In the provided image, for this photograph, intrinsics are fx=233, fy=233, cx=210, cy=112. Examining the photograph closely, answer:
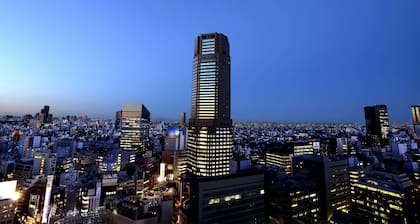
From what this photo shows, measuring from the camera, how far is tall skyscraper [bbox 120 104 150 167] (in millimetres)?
99669

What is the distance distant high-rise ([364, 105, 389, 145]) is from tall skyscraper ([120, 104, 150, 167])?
346 ft

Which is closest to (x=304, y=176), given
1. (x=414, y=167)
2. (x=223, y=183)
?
(x=223, y=183)

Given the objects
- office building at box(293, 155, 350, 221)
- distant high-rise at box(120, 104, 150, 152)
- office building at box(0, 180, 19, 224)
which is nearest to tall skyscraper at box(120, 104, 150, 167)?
distant high-rise at box(120, 104, 150, 152)

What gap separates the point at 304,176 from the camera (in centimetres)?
4153

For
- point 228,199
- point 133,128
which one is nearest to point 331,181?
point 228,199

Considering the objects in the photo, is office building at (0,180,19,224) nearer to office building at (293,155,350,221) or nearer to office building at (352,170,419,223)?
office building at (293,155,350,221)


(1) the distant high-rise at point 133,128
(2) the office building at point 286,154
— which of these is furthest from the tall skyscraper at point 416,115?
(1) the distant high-rise at point 133,128

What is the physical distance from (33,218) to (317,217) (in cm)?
4681

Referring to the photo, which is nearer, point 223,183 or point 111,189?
point 223,183

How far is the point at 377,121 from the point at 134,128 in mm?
112599

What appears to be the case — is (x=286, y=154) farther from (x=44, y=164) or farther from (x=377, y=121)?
(x=377, y=121)

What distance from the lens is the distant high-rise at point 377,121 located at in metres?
108

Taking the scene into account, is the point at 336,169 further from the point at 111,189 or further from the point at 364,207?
the point at 111,189

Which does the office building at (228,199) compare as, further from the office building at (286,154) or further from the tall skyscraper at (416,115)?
the tall skyscraper at (416,115)
